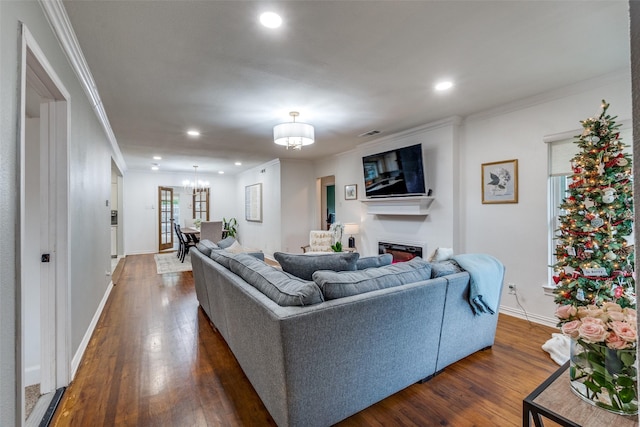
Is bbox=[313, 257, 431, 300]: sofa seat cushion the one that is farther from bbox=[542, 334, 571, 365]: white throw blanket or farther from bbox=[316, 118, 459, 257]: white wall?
bbox=[316, 118, 459, 257]: white wall

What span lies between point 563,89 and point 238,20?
3342 millimetres

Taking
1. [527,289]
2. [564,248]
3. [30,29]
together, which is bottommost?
[527,289]

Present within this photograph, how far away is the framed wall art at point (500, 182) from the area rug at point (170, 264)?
5.79 metres

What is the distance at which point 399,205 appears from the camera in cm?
472

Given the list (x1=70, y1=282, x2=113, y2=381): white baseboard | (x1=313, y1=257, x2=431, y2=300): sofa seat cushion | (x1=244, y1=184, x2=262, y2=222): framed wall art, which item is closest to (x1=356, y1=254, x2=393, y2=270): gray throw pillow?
(x1=313, y1=257, x2=431, y2=300): sofa seat cushion

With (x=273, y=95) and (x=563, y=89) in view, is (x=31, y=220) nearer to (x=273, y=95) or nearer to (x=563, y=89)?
(x=273, y=95)

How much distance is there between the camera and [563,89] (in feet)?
10.0

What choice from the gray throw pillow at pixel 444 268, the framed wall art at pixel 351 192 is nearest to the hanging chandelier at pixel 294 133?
the gray throw pillow at pixel 444 268

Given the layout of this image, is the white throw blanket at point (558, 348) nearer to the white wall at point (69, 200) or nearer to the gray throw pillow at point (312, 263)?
the gray throw pillow at point (312, 263)

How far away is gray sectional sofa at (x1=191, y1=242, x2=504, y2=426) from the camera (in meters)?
1.55

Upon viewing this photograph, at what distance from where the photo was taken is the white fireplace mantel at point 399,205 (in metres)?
4.36

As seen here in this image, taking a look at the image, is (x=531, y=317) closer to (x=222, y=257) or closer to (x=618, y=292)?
(x=618, y=292)

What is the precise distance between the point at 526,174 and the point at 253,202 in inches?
259

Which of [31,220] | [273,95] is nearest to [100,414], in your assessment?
[31,220]
